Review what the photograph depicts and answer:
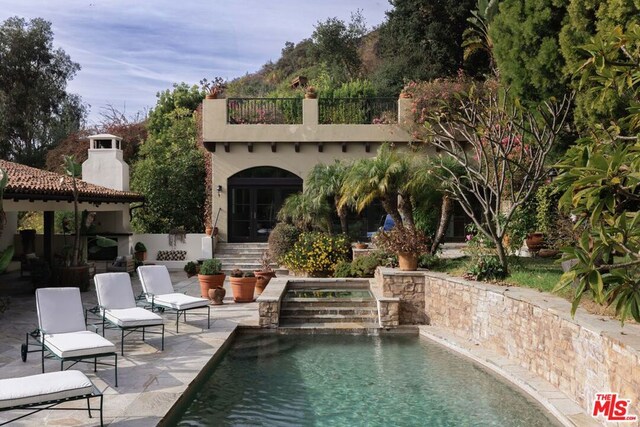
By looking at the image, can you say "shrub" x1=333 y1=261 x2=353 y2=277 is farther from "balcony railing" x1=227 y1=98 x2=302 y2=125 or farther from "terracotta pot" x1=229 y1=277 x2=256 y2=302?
"balcony railing" x1=227 y1=98 x2=302 y2=125

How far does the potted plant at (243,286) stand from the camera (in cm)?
1442

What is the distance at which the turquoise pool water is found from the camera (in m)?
7.01

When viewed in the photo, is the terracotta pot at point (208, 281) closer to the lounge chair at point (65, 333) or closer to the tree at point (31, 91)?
the lounge chair at point (65, 333)

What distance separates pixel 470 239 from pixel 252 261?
9.76 m

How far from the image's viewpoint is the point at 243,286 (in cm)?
1441

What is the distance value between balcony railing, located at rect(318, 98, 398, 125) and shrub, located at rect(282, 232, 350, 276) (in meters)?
7.59

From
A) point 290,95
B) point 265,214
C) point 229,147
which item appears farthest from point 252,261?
point 290,95

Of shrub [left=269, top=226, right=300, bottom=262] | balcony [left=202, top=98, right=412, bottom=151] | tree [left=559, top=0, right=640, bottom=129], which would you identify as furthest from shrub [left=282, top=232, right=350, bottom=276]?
tree [left=559, top=0, right=640, bottom=129]

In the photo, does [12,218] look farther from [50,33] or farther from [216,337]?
[50,33]

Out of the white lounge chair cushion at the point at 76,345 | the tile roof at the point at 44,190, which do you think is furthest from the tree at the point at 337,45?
the white lounge chair cushion at the point at 76,345

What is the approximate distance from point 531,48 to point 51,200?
42.1ft

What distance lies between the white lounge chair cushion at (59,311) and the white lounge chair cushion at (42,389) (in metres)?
2.43

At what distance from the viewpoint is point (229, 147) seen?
2281 cm

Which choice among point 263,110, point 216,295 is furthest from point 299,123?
point 216,295
